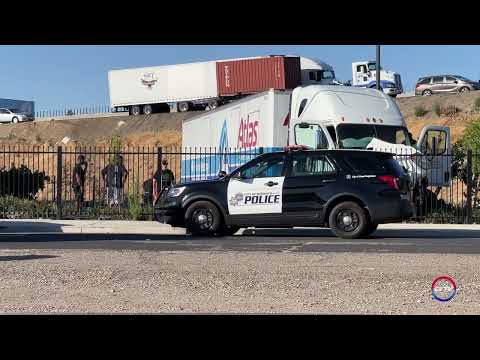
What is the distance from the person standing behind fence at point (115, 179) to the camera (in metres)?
22.6

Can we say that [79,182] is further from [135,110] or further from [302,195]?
[135,110]

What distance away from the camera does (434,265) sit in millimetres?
11195

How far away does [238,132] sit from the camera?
24453 millimetres

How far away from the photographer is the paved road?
44.3ft

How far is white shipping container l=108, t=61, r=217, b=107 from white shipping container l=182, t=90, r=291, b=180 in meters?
23.7

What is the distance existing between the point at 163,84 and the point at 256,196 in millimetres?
42220

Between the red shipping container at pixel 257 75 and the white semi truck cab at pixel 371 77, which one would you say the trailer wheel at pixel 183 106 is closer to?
the red shipping container at pixel 257 75

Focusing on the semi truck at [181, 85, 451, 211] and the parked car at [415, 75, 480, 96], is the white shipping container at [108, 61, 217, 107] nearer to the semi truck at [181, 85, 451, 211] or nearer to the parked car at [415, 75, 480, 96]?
the parked car at [415, 75, 480, 96]

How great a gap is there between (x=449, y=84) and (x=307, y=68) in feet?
45.1

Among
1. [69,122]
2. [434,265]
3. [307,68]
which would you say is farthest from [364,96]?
Result: [69,122]
